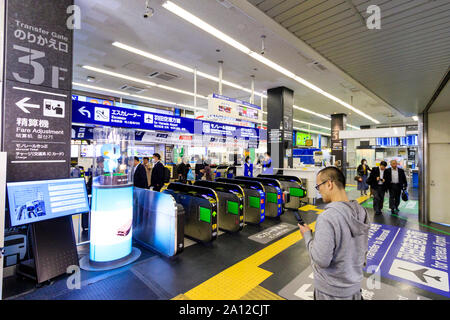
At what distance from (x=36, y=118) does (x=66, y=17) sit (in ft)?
5.09

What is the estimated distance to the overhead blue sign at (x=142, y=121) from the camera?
→ 4.80 m

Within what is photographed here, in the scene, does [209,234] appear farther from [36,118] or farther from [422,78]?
[422,78]

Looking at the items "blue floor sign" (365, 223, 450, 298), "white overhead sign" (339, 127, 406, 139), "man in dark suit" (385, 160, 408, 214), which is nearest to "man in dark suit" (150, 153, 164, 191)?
"blue floor sign" (365, 223, 450, 298)

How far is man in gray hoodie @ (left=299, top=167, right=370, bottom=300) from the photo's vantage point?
4.50 feet

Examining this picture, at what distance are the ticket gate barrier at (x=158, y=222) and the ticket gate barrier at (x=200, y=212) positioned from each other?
66 cm

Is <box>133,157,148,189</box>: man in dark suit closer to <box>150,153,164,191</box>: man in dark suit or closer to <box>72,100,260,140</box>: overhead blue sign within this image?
<box>150,153,164,191</box>: man in dark suit

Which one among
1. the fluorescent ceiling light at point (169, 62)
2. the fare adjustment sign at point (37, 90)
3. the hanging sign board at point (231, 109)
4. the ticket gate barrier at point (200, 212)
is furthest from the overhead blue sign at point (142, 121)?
the ticket gate barrier at point (200, 212)

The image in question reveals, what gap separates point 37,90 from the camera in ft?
9.93

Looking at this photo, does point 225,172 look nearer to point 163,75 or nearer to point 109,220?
point 163,75

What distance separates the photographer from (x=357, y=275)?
1.45 meters

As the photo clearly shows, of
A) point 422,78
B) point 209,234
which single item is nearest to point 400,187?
point 422,78

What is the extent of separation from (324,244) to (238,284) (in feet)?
6.26

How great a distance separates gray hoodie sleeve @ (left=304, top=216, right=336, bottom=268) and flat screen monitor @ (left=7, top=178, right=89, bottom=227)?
119 inches

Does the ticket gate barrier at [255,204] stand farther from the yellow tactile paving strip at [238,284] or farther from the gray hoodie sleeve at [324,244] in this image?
the gray hoodie sleeve at [324,244]
